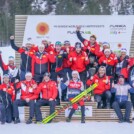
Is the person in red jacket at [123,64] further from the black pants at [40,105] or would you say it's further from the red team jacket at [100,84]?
the black pants at [40,105]

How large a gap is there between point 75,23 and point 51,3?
1765cm

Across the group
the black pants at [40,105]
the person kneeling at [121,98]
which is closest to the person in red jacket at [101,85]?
the person kneeling at [121,98]

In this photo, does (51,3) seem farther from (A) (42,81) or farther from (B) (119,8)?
(A) (42,81)

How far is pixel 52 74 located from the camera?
1034 cm

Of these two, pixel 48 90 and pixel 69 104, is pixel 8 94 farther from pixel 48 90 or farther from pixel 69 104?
pixel 69 104

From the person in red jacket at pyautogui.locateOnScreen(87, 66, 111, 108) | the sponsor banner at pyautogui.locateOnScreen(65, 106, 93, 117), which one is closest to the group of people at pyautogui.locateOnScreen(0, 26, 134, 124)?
the person in red jacket at pyautogui.locateOnScreen(87, 66, 111, 108)

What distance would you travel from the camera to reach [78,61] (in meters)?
10.3

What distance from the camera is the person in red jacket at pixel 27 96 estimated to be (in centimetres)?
945

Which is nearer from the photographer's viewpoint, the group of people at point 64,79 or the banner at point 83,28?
the group of people at point 64,79

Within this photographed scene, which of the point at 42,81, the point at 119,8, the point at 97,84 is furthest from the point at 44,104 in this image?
the point at 119,8

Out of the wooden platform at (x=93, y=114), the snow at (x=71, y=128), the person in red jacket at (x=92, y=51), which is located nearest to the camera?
the snow at (x=71, y=128)

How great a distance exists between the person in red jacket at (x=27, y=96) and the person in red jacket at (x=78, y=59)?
1101 millimetres

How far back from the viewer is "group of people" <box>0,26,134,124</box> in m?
9.55

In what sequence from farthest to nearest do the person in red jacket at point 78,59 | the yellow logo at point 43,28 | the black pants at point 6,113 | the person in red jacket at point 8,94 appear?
the yellow logo at point 43,28 → the person in red jacket at point 78,59 → the person in red jacket at point 8,94 → the black pants at point 6,113
